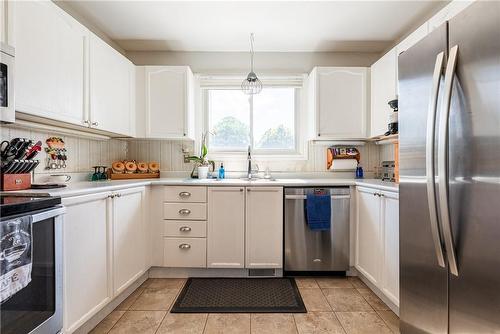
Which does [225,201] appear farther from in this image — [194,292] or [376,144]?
[376,144]

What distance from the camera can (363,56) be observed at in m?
3.12

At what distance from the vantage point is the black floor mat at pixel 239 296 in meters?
1.94

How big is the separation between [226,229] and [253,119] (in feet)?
4.64

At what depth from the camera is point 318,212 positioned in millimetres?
2414

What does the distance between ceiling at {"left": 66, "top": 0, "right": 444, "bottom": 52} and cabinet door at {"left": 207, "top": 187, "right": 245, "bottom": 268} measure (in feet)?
5.20

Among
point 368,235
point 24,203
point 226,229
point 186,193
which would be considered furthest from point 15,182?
point 368,235

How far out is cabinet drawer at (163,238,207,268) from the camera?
244 cm

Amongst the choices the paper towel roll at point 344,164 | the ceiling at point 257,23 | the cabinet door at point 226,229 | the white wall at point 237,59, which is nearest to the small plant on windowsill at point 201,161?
the cabinet door at point 226,229

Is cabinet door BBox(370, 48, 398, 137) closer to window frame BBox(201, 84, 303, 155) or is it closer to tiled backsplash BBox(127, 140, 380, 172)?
tiled backsplash BBox(127, 140, 380, 172)

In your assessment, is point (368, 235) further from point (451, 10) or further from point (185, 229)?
point (451, 10)

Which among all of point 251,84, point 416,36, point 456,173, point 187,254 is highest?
point 416,36

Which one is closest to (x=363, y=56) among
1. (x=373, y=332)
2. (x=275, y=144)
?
(x=275, y=144)

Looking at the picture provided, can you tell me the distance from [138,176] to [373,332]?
2467 millimetres

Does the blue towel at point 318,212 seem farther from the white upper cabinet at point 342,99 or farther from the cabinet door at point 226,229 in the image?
the white upper cabinet at point 342,99
